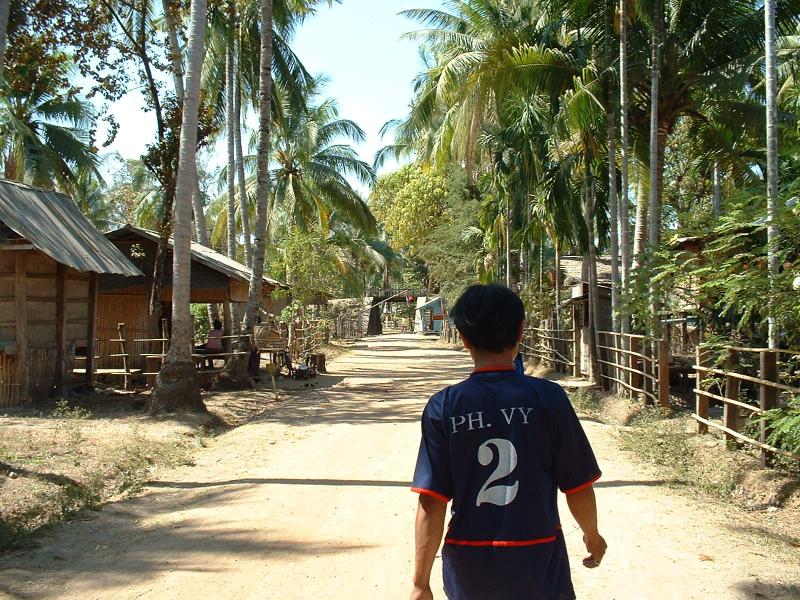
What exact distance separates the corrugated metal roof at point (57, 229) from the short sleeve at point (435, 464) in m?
10.6

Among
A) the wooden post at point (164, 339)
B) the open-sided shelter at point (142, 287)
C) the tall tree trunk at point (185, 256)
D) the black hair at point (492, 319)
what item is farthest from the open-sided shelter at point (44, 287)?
the black hair at point (492, 319)

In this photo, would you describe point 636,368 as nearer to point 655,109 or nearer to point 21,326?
point 655,109

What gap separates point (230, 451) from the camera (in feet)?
32.3

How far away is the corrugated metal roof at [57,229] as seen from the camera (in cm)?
1178

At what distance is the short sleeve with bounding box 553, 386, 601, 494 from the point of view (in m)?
2.40

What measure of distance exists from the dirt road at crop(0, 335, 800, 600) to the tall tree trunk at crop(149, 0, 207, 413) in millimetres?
2724

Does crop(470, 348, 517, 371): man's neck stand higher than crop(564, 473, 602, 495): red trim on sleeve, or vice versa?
crop(470, 348, 517, 371): man's neck

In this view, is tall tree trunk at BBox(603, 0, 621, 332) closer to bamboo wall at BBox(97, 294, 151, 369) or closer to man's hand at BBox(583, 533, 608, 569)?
bamboo wall at BBox(97, 294, 151, 369)

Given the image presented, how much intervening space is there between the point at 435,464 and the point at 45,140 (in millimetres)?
25119

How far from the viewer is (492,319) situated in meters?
2.51

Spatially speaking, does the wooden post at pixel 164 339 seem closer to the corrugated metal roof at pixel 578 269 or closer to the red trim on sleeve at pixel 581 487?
the red trim on sleeve at pixel 581 487

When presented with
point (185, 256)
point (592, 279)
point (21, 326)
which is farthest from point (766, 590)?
point (592, 279)

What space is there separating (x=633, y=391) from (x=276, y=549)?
950 centimetres

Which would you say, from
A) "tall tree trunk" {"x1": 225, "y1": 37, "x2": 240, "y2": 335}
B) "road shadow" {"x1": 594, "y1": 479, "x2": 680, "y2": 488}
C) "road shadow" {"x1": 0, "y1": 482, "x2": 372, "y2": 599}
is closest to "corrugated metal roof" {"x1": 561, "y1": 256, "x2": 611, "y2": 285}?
"tall tree trunk" {"x1": 225, "y1": 37, "x2": 240, "y2": 335}
